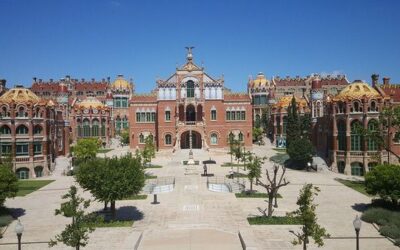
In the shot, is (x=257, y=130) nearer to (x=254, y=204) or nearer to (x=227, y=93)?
(x=227, y=93)

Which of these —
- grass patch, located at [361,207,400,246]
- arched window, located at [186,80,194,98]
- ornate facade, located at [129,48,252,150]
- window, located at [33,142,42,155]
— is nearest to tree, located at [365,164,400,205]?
grass patch, located at [361,207,400,246]

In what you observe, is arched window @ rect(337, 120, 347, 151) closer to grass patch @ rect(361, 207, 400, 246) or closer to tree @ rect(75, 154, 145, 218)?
grass patch @ rect(361, 207, 400, 246)

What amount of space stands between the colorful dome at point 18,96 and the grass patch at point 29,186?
1184 centimetres

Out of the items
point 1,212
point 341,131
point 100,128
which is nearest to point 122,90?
point 100,128

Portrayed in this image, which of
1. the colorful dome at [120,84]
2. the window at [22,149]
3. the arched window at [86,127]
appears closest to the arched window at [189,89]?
the arched window at [86,127]

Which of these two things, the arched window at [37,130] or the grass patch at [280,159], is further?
the grass patch at [280,159]

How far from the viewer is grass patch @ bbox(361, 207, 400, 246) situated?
2777cm

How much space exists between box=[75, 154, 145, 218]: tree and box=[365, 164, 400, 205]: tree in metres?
18.9

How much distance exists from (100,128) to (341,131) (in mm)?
59195

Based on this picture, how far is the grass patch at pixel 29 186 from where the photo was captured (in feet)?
151

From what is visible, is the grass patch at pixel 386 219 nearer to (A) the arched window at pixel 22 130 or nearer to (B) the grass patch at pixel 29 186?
(B) the grass patch at pixel 29 186

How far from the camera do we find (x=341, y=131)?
5944cm

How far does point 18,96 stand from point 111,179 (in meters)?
35.7

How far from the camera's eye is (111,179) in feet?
99.5
